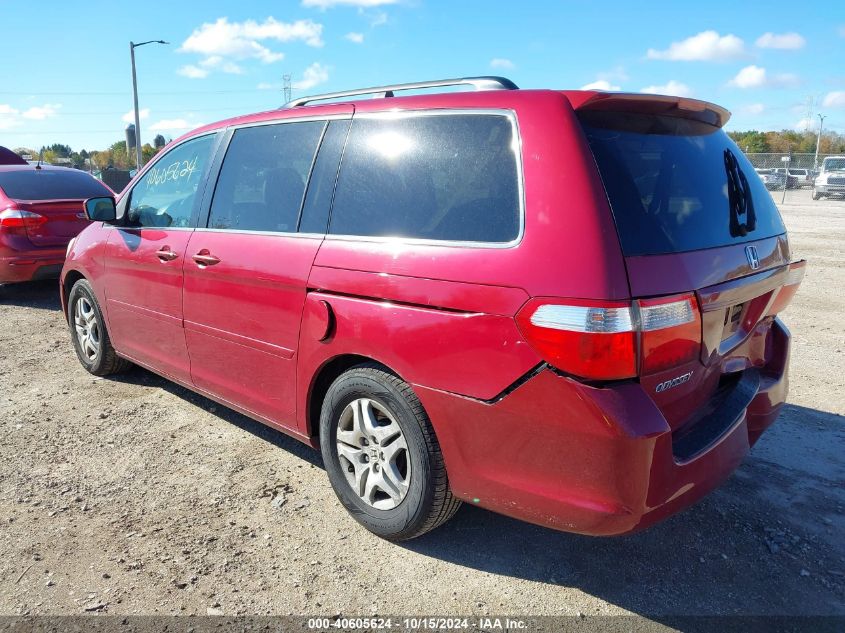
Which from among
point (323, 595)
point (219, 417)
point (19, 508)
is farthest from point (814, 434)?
point (19, 508)

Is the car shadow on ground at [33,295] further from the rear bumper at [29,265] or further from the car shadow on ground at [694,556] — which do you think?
the car shadow on ground at [694,556]

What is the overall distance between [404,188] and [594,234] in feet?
3.05

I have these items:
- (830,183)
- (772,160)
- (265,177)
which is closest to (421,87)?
(265,177)

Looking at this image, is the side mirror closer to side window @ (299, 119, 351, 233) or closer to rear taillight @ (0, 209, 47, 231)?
side window @ (299, 119, 351, 233)

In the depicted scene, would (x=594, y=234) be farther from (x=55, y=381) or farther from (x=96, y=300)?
(x=55, y=381)

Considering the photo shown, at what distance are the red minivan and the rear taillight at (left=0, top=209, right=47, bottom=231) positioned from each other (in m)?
5.10

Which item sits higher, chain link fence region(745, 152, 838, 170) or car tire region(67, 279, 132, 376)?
chain link fence region(745, 152, 838, 170)

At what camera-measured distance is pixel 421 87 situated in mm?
3096

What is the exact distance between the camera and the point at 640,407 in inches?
→ 85.1

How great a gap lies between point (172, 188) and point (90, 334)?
5.36 feet

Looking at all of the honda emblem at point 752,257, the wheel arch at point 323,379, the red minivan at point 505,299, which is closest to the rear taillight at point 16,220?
the red minivan at point 505,299

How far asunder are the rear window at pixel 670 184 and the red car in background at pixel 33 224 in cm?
691

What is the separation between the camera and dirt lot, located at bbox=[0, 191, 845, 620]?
2.59m

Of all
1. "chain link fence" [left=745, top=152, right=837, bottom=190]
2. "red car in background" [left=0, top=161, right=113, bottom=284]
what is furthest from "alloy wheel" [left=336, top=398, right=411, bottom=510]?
"chain link fence" [left=745, top=152, right=837, bottom=190]
